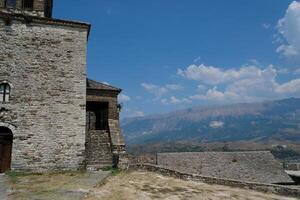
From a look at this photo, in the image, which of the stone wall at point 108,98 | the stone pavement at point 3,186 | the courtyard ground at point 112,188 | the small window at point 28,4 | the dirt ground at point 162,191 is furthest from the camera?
the stone wall at point 108,98

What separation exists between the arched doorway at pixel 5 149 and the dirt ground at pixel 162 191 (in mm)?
6378

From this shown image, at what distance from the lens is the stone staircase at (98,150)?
20297mm

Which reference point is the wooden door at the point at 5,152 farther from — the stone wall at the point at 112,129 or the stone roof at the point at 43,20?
the stone roof at the point at 43,20

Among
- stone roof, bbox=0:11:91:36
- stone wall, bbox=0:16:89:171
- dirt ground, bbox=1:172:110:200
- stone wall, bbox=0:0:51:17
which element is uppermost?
stone wall, bbox=0:0:51:17

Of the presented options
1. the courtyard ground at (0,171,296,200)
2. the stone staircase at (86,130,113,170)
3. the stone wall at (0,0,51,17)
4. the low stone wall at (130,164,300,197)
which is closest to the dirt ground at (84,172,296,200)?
the courtyard ground at (0,171,296,200)

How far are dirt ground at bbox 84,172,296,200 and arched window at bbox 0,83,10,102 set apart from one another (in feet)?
25.7

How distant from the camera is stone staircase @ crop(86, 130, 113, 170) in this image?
20.3 m

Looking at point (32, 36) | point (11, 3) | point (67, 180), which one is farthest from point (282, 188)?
point (11, 3)

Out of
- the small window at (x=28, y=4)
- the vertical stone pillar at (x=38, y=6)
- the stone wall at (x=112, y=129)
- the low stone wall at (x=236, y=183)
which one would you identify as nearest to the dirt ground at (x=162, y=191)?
the low stone wall at (x=236, y=183)

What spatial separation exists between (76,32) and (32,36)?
271 cm

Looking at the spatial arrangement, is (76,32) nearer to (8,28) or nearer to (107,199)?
(8,28)

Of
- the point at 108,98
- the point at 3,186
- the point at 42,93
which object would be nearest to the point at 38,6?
the point at 42,93

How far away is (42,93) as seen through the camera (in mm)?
18906

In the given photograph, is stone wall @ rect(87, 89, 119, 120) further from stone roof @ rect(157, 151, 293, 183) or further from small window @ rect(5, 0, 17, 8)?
stone roof @ rect(157, 151, 293, 183)
